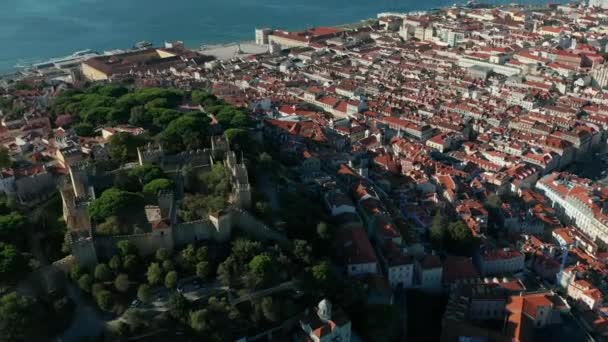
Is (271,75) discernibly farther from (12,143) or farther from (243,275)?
(243,275)

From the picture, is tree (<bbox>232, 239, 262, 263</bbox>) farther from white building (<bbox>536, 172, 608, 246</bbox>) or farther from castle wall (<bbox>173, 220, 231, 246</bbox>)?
white building (<bbox>536, 172, 608, 246</bbox>)

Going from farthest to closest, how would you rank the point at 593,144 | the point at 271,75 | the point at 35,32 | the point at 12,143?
1. the point at 35,32
2. the point at 271,75
3. the point at 593,144
4. the point at 12,143

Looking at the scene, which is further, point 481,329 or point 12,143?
point 12,143

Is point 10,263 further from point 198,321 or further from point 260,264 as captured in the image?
point 260,264

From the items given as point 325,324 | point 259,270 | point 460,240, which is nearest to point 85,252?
point 259,270

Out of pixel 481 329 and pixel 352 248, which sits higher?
pixel 352 248

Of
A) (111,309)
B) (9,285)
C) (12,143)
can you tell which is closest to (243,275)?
(111,309)

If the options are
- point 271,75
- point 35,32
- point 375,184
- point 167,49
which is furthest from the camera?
point 35,32
